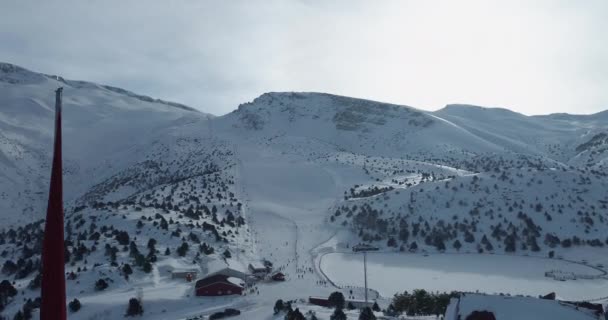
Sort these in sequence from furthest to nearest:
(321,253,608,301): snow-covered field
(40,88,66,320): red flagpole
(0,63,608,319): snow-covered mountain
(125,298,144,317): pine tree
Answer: (0,63,608,319): snow-covered mountain < (321,253,608,301): snow-covered field < (125,298,144,317): pine tree < (40,88,66,320): red flagpole

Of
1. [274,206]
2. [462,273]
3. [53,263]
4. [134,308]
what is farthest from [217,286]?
[274,206]

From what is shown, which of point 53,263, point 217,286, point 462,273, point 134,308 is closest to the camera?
point 53,263

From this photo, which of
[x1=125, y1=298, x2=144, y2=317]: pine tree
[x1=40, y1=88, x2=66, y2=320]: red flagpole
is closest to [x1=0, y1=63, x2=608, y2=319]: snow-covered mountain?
[x1=125, y1=298, x2=144, y2=317]: pine tree

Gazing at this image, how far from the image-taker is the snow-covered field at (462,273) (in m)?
50.8

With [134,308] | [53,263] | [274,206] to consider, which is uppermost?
[53,263]

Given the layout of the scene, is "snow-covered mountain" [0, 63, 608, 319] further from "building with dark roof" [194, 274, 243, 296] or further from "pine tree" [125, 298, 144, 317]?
"building with dark roof" [194, 274, 243, 296]

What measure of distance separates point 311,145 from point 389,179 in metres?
50.9

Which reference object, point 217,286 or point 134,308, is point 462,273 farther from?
point 134,308

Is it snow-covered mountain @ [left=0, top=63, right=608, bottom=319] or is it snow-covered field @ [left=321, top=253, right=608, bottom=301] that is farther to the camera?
snow-covered mountain @ [left=0, top=63, right=608, bottom=319]

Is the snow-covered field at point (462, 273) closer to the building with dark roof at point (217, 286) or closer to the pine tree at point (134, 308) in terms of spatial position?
the building with dark roof at point (217, 286)

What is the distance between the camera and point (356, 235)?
79.1m

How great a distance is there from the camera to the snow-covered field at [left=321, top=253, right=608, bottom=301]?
5084cm

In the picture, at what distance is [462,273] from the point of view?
192ft

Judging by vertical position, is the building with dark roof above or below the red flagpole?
below
